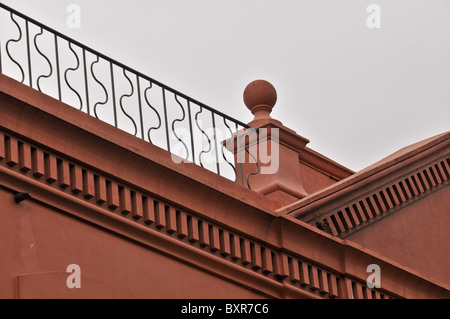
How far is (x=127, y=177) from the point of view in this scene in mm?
10141

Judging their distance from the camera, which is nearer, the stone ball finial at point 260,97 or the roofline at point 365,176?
the roofline at point 365,176

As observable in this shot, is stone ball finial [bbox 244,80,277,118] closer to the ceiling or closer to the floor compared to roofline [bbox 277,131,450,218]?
closer to the ceiling

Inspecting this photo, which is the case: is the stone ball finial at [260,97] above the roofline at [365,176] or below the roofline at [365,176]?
above

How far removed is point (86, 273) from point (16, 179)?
2.93ft

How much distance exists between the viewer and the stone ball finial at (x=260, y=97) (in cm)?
1316

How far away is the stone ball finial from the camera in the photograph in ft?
43.2

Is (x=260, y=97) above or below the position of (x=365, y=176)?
above

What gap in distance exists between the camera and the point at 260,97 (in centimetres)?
1323

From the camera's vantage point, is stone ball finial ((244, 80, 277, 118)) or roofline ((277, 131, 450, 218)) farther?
stone ball finial ((244, 80, 277, 118))
